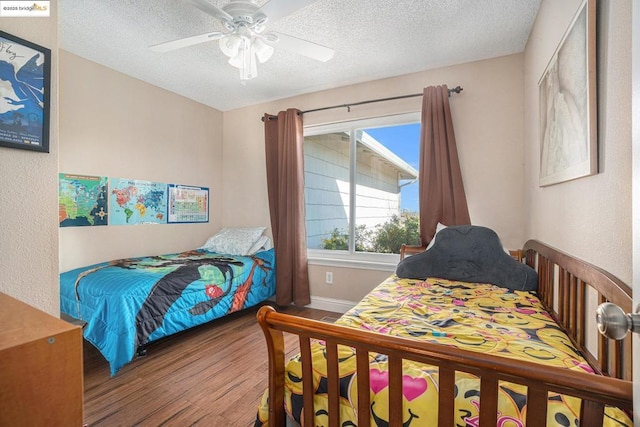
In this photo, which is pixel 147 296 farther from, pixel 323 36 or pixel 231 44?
pixel 323 36

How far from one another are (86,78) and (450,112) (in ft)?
10.7

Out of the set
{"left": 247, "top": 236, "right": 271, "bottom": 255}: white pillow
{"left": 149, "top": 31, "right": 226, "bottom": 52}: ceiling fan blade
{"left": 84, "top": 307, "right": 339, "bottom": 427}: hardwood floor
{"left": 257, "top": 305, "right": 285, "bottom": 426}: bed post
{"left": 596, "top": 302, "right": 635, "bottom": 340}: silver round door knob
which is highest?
{"left": 149, "top": 31, "right": 226, "bottom": 52}: ceiling fan blade

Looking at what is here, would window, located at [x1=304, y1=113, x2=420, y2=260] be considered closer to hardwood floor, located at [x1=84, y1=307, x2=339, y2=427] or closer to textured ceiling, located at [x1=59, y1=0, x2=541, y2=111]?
textured ceiling, located at [x1=59, y1=0, x2=541, y2=111]

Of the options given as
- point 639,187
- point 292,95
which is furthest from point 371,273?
point 639,187

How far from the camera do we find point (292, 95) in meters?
3.52

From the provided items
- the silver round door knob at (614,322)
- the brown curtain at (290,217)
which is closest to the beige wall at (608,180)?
the silver round door knob at (614,322)

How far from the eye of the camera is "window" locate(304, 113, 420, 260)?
3053 millimetres

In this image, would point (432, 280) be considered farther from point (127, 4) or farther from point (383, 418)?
point (127, 4)

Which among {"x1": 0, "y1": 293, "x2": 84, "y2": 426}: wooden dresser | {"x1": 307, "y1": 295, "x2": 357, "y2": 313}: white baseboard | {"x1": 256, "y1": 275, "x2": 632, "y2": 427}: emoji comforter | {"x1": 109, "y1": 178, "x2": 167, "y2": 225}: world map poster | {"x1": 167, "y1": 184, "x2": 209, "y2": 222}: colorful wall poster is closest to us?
{"x1": 0, "y1": 293, "x2": 84, "y2": 426}: wooden dresser

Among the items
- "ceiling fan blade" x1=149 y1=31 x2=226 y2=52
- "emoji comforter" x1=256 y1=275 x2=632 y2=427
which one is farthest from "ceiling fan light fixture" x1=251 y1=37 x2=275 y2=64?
"emoji comforter" x1=256 y1=275 x2=632 y2=427

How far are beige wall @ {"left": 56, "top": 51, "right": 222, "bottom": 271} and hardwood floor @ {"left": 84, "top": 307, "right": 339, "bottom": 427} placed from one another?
3.05 ft

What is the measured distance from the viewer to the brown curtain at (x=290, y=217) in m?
3.30

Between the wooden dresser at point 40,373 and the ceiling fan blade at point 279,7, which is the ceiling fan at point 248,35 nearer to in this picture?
the ceiling fan blade at point 279,7

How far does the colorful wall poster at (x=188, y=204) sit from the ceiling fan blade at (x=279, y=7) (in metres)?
2.36
